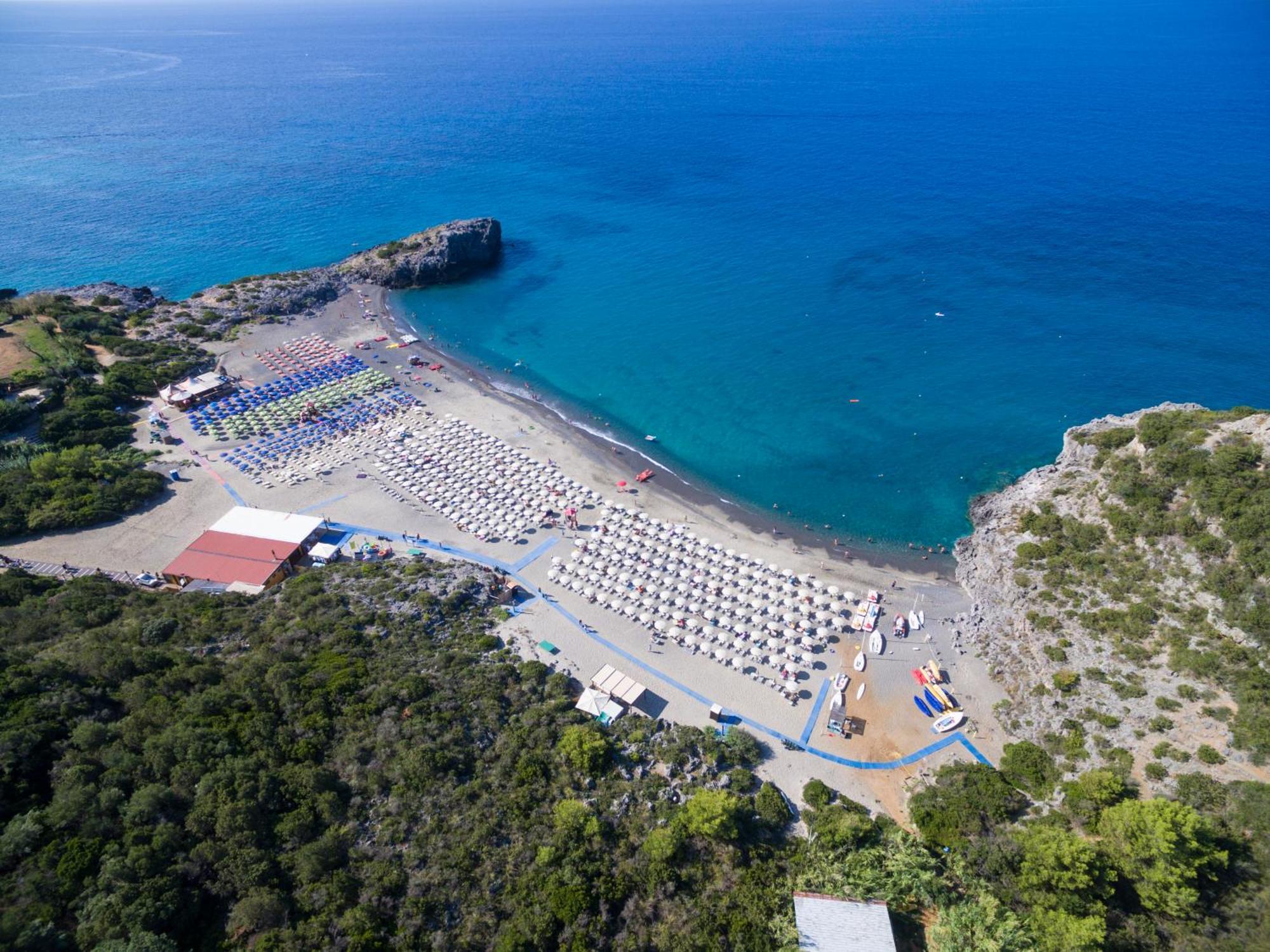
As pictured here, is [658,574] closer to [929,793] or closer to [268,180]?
[929,793]

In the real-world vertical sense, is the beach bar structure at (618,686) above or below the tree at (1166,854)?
below

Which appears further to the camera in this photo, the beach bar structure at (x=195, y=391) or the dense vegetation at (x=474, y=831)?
the beach bar structure at (x=195, y=391)

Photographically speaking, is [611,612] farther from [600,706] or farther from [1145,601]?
[1145,601]

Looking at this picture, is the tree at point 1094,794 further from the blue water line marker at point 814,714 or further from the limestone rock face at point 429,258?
the limestone rock face at point 429,258

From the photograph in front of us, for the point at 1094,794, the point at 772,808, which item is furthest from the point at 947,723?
the point at 772,808

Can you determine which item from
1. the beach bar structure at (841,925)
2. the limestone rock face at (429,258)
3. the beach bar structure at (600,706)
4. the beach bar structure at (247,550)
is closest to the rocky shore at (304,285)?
the limestone rock face at (429,258)

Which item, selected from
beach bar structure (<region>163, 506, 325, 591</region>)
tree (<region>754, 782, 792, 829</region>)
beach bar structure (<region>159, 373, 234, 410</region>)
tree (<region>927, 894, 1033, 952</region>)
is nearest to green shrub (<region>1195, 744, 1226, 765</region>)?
tree (<region>927, 894, 1033, 952</region>)
